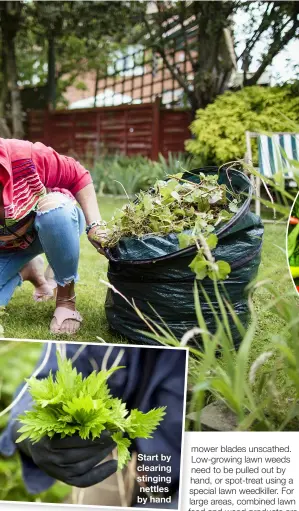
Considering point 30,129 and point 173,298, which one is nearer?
point 173,298

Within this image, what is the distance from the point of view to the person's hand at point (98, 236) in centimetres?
133

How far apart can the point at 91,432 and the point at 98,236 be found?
1.68ft

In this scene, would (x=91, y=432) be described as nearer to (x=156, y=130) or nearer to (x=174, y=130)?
(x=174, y=130)

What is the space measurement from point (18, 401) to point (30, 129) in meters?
5.57

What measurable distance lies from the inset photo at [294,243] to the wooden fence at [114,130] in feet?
11.4

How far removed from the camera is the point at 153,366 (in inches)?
39.4

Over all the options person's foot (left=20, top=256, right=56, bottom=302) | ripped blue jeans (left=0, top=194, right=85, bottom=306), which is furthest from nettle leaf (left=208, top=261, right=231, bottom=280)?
person's foot (left=20, top=256, right=56, bottom=302)

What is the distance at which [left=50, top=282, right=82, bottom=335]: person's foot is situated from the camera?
137 centimetres

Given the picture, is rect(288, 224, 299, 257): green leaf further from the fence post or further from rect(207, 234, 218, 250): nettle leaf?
the fence post

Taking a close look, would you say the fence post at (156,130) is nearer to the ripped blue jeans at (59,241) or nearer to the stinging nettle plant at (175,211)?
the ripped blue jeans at (59,241)

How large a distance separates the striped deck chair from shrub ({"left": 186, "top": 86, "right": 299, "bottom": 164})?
126mm

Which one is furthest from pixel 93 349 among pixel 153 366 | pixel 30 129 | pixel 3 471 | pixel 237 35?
pixel 30 129

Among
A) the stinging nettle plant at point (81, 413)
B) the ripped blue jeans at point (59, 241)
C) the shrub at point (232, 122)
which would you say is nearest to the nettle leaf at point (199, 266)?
the stinging nettle plant at point (81, 413)

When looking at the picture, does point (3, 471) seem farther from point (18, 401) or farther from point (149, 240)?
point (149, 240)
